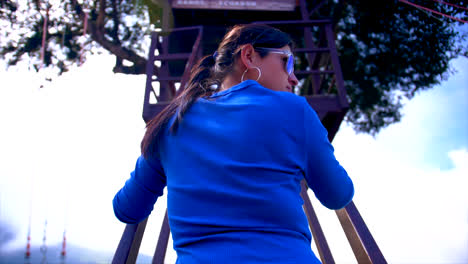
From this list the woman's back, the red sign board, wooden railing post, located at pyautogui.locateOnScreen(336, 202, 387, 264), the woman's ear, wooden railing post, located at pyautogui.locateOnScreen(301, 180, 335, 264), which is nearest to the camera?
the woman's back

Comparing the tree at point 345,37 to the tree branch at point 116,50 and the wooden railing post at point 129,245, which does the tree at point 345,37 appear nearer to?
the tree branch at point 116,50

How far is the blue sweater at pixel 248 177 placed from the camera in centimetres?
81

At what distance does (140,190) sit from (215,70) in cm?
48

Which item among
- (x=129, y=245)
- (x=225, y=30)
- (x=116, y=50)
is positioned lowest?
(x=116, y=50)

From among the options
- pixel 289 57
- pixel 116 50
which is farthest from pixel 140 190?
pixel 116 50

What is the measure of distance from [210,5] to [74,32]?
391cm

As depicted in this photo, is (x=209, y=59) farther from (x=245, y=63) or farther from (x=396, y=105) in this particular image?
(x=396, y=105)

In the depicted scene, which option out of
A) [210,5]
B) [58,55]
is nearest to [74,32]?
[58,55]

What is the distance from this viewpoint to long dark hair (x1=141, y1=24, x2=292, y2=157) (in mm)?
1104

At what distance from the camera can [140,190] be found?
1.15 meters

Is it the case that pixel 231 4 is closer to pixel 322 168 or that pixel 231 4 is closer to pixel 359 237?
pixel 359 237

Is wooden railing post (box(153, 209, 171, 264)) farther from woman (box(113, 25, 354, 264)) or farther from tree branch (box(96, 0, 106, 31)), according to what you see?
tree branch (box(96, 0, 106, 31))

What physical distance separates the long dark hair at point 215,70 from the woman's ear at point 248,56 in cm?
3

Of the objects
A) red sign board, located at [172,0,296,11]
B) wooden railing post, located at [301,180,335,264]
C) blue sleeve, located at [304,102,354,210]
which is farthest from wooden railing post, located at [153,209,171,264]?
red sign board, located at [172,0,296,11]
